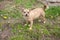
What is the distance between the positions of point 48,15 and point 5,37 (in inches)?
62.3

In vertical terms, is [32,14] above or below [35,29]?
above

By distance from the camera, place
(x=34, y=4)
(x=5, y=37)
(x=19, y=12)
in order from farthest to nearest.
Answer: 1. (x=34, y=4)
2. (x=19, y=12)
3. (x=5, y=37)

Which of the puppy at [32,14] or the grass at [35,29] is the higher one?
the puppy at [32,14]

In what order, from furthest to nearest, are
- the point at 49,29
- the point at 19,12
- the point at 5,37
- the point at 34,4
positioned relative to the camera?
the point at 34,4 → the point at 19,12 → the point at 49,29 → the point at 5,37

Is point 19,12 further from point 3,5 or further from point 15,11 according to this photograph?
point 3,5

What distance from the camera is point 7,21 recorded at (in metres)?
6.05

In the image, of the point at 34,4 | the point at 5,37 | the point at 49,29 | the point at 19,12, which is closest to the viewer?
the point at 5,37

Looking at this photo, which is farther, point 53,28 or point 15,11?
point 15,11

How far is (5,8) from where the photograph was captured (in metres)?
6.62

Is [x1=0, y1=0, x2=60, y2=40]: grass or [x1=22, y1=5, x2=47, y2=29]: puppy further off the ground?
[x1=22, y1=5, x2=47, y2=29]: puppy

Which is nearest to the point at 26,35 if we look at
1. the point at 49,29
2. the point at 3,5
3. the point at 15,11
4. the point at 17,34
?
the point at 17,34

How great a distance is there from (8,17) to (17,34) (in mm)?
807

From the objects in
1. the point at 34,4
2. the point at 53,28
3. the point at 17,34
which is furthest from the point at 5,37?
the point at 34,4

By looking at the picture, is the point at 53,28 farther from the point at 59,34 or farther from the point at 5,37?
the point at 5,37
